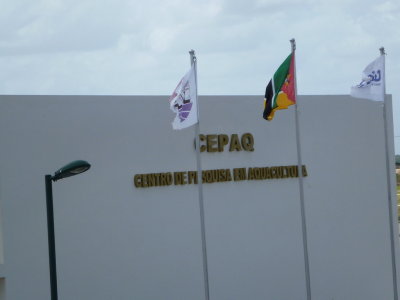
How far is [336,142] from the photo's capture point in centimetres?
1633

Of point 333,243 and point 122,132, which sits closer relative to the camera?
point 122,132

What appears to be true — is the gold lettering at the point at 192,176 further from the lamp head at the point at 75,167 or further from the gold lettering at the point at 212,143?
the lamp head at the point at 75,167

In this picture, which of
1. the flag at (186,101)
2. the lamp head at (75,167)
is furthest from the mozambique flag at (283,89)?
the lamp head at (75,167)

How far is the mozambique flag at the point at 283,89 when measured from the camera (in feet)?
40.9

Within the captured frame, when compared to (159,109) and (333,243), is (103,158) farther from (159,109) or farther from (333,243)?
(333,243)

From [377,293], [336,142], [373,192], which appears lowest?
[377,293]

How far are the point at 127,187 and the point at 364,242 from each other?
5737 millimetres

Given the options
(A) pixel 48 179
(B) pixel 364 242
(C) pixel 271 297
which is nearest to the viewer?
(A) pixel 48 179

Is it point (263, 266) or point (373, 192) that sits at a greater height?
point (373, 192)

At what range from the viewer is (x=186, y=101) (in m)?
12.1

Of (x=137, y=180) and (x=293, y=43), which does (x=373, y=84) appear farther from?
(x=137, y=180)

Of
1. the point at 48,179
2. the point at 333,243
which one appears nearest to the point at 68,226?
the point at 48,179

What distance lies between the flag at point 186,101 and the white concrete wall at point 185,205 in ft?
6.52

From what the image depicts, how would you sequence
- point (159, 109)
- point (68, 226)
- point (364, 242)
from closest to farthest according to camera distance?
1. point (68, 226)
2. point (159, 109)
3. point (364, 242)
